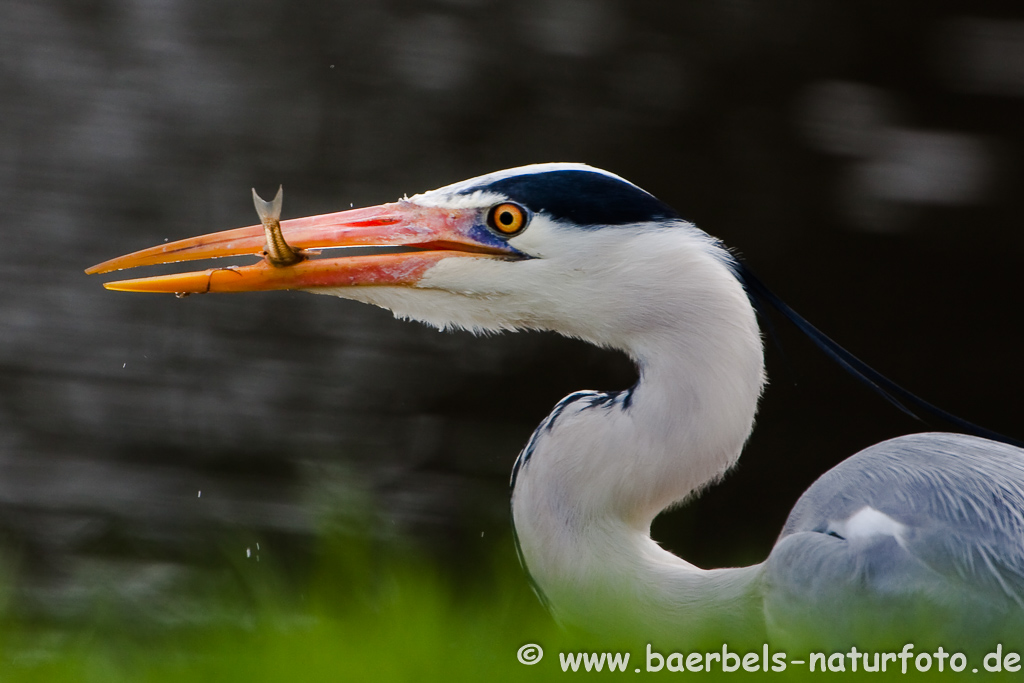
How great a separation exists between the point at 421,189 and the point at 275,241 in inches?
73.6

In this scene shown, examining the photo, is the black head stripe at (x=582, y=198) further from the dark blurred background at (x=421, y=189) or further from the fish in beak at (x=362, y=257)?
the dark blurred background at (x=421, y=189)

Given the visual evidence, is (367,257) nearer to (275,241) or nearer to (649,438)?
(275,241)

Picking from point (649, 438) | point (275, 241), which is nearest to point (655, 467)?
point (649, 438)

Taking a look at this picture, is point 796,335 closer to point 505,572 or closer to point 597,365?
point 597,365

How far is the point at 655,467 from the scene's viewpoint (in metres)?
1.79

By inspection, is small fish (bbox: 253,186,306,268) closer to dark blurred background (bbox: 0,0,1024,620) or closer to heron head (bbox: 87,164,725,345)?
heron head (bbox: 87,164,725,345)

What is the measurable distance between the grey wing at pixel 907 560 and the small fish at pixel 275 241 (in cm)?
94

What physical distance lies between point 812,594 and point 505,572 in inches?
29.8

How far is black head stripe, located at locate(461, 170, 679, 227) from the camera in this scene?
1.89m

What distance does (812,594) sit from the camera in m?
1.61

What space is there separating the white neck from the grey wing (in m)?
0.14

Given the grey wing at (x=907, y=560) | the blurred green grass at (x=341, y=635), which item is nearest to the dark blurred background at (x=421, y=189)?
the blurred green grass at (x=341, y=635)

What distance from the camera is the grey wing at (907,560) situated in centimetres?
159

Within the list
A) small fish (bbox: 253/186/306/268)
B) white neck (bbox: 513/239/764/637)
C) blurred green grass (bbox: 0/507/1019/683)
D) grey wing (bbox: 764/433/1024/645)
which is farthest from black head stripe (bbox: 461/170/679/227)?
blurred green grass (bbox: 0/507/1019/683)
